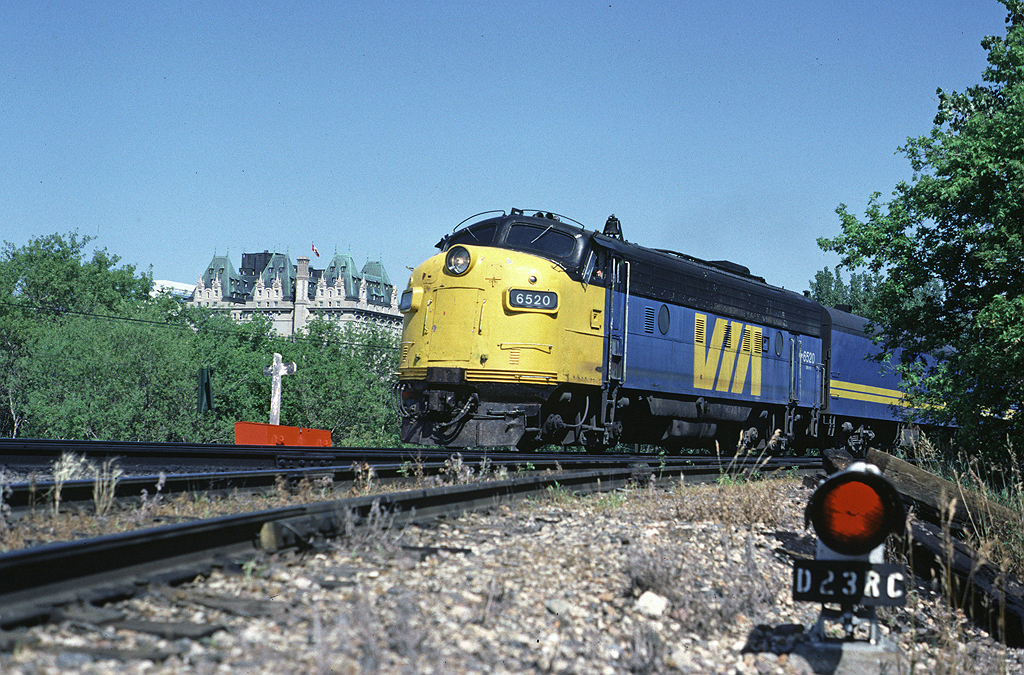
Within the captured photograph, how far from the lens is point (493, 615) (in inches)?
147

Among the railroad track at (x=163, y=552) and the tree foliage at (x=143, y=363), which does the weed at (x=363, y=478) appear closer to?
the railroad track at (x=163, y=552)

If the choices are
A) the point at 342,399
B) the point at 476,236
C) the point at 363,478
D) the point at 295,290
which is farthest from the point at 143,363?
the point at 295,290

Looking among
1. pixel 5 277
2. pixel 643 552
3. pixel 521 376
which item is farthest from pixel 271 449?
pixel 5 277

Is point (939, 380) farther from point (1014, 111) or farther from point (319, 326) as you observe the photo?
point (319, 326)

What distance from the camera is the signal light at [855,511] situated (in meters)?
3.66

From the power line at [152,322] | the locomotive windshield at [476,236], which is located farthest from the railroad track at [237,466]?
the power line at [152,322]

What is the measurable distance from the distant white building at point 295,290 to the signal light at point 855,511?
474 feet

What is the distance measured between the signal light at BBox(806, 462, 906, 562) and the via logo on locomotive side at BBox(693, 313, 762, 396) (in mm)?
11886

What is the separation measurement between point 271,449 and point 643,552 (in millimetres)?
7144

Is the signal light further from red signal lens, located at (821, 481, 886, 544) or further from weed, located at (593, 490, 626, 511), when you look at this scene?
weed, located at (593, 490, 626, 511)

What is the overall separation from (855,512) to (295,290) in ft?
→ 507

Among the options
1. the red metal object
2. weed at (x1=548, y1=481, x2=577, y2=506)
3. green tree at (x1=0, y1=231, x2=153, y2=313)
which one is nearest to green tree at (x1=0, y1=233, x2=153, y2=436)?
green tree at (x1=0, y1=231, x2=153, y2=313)

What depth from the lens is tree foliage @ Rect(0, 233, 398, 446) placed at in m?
55.8

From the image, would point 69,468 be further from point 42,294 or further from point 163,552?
point 42,294
